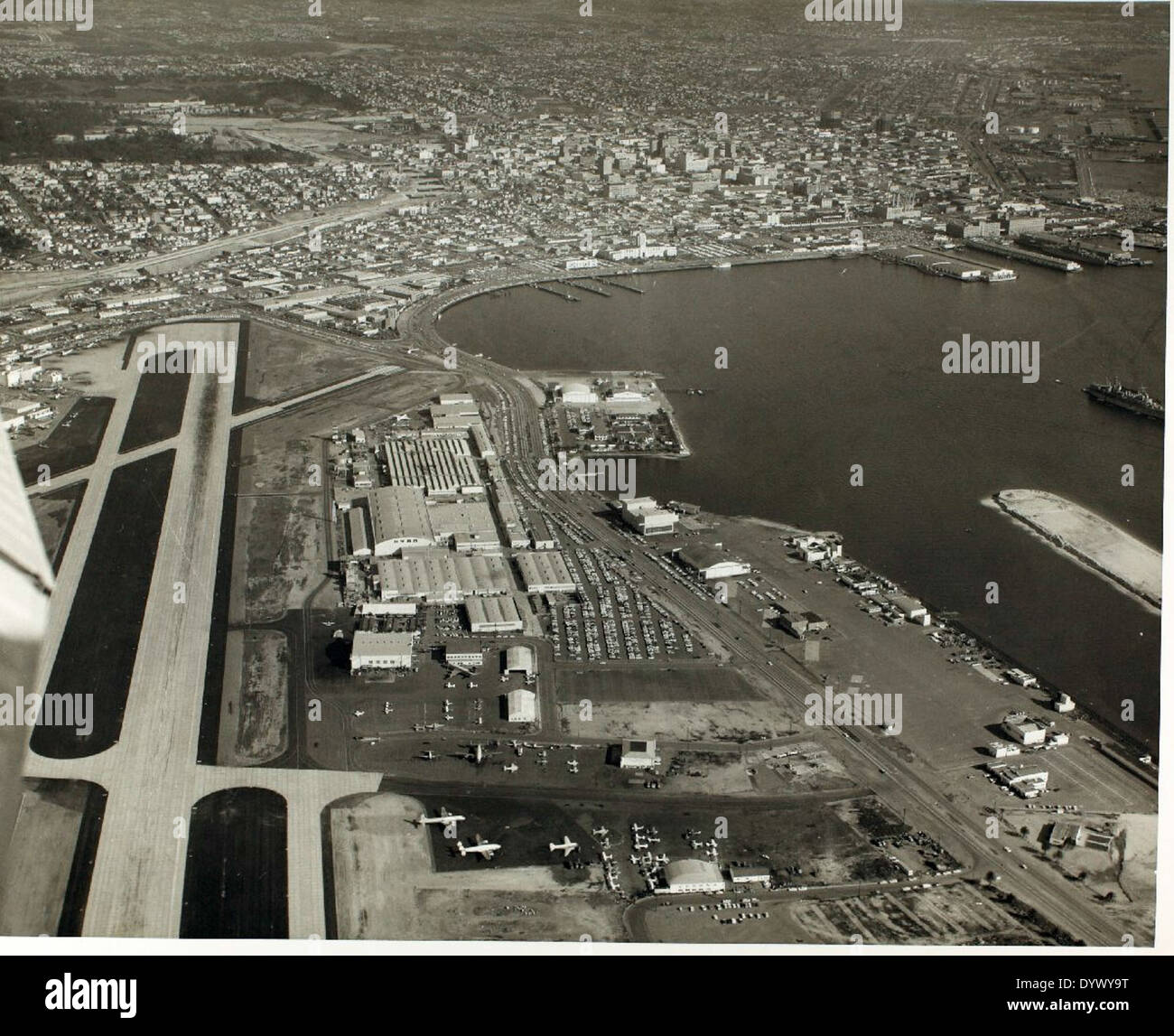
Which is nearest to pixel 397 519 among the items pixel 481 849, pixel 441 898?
pixel 481 849

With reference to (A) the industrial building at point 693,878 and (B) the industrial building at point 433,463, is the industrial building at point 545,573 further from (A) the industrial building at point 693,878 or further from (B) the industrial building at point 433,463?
(A) the industrial building at point 693,878

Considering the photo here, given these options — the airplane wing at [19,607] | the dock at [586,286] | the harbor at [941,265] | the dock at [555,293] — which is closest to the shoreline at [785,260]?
the dock at [555,293]

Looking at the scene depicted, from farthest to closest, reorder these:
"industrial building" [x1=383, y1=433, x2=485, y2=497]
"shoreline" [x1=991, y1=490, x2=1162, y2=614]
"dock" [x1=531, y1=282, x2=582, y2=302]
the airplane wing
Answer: "dock" [x1=531, y1=282, x2=582, y2=302] → "industrial building" [x1=383, y1=433, x2=485, y2=497] → "shoreline" [x1=991, y1=490, x2=1162, y2=614] → the airplane wing

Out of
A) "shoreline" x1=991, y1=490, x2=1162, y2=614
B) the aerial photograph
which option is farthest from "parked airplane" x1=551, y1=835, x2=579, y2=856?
"shoreline" x1=991, y1=490, x2=1162, y2=614

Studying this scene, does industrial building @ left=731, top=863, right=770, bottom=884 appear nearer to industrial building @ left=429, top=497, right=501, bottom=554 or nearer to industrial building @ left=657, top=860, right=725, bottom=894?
industrial building @ left=657, top=860, right=725, bottom=894

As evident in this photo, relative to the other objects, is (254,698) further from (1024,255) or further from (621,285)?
(1024,255)

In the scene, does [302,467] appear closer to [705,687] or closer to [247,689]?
[247,689]
